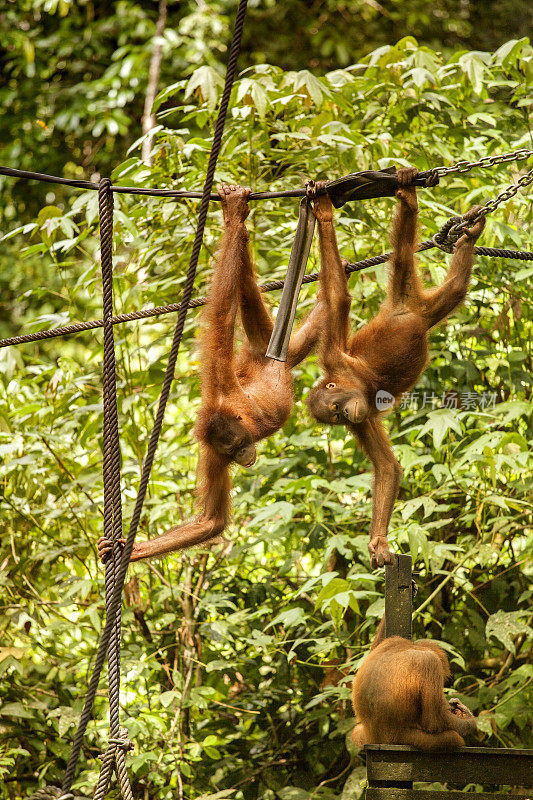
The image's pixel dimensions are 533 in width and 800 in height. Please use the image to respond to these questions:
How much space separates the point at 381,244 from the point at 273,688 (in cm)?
219

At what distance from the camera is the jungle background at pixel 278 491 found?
3732 mm

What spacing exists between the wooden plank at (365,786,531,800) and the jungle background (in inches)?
42.3

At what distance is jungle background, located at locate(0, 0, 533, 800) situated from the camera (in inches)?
147

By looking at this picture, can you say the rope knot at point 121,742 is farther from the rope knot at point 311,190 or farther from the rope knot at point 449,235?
the rope knot at point 449,235

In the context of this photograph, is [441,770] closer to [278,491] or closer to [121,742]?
[121,742]

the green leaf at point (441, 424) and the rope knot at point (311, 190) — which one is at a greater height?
the rope knot at point (311, 190)

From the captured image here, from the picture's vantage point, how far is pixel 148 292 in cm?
414

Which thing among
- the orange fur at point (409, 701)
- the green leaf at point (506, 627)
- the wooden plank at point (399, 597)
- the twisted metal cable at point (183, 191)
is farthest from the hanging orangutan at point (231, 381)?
the green leaf at point (506, 627)

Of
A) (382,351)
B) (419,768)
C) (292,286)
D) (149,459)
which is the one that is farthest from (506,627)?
A: (149,459)

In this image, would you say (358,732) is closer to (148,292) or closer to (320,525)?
(320,525)

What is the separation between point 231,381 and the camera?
2506mm

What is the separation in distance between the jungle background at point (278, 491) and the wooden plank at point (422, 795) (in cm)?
107

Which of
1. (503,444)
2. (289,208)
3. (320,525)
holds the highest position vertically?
(289,208)

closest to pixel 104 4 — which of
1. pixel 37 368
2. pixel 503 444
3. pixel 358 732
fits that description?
pixel 37 368
